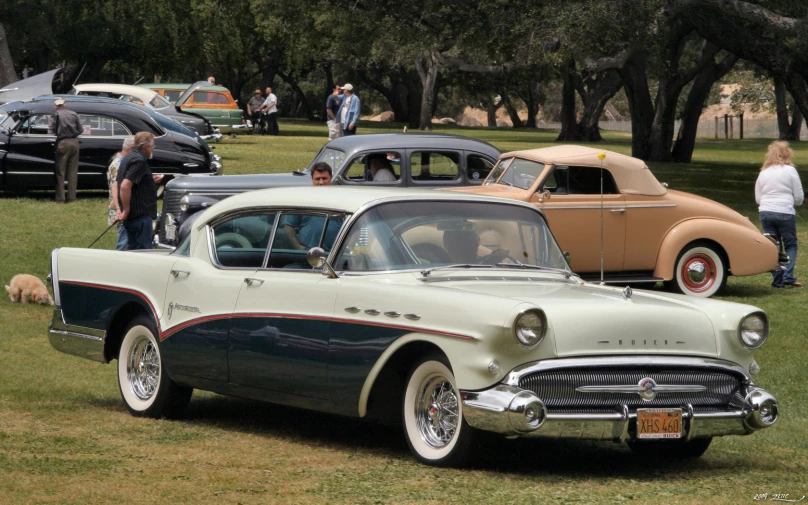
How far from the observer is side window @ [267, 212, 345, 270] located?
25.3 ft

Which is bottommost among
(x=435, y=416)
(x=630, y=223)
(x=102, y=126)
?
(x=435, y=416)

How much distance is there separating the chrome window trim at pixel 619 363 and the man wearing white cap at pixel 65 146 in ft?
54.1

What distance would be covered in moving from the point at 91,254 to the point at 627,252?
7.59 meters

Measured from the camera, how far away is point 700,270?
15.3 metres

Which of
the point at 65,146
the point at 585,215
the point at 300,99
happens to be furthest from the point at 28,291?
the point at 300,99

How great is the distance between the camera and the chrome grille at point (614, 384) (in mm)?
6457

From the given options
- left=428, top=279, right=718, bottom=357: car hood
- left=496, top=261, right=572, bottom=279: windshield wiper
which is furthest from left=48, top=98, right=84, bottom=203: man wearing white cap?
left=428, top=279, right=718, bottom=357: car hood

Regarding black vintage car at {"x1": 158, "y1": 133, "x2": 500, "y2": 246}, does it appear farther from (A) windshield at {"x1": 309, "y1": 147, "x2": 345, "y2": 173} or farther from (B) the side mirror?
(B) the side mirror

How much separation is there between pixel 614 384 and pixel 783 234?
10.2 m

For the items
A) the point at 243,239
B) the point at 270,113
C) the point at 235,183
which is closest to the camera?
the point at 243,239

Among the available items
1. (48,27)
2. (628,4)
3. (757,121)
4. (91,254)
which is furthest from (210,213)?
(757,121)

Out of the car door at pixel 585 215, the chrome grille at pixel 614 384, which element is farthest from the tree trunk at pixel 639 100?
the chrome grille at pixel 614 384

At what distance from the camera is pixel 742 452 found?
24.9 feet

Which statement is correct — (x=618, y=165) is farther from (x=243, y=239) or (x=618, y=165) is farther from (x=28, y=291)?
(x=243, y=239)
